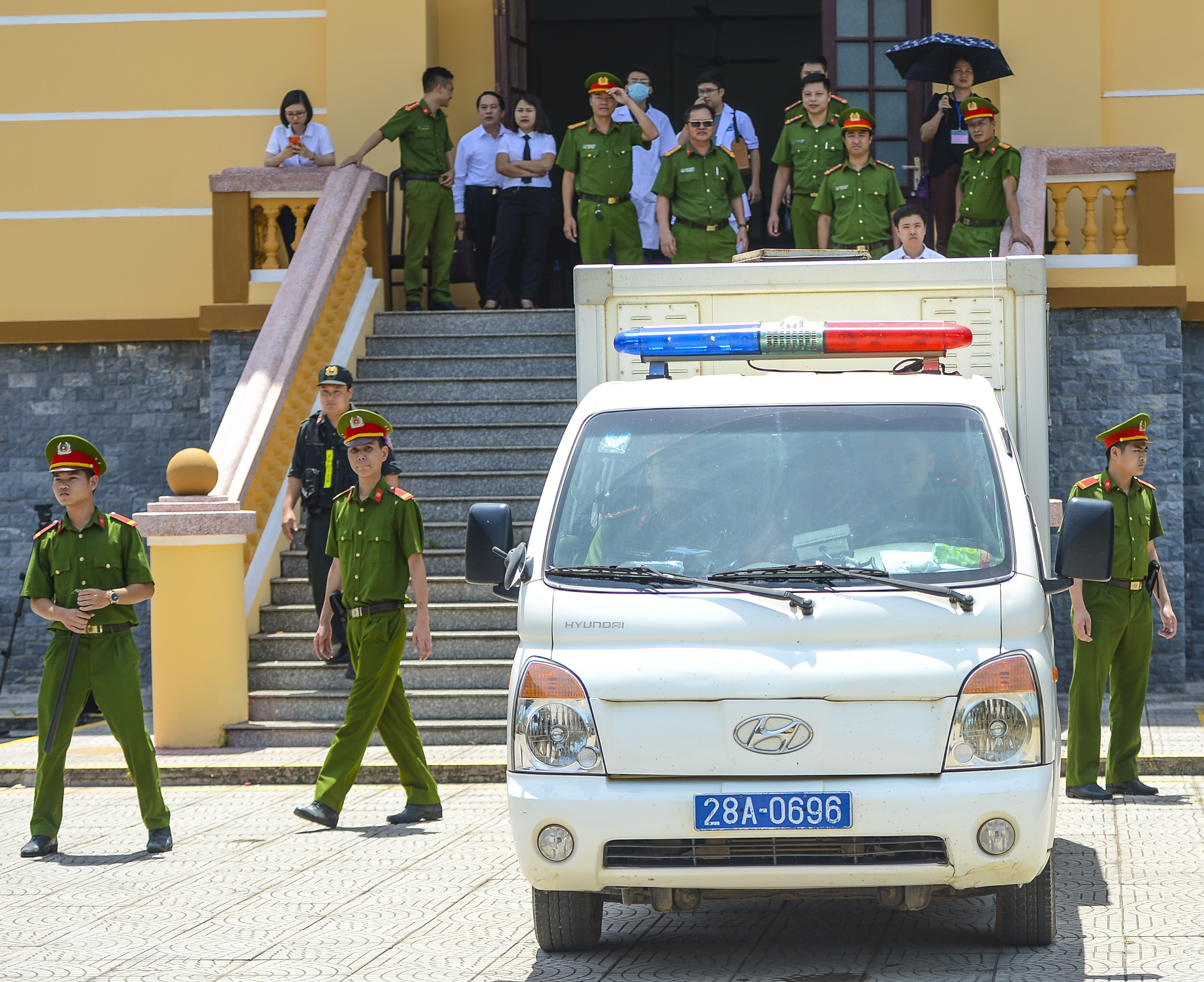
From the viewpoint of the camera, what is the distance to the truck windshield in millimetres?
5629

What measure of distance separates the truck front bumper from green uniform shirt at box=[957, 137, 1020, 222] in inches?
329

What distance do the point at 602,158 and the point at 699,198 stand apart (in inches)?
41.5

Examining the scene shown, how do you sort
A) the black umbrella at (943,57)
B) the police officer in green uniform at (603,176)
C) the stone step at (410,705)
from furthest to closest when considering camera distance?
the police officer in green uniform at (603,176) < the black umbrella at (943,57) < the stone step at (410,705)

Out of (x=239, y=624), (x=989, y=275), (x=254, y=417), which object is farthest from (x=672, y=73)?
(x=989, y=275)

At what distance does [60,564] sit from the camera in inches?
313

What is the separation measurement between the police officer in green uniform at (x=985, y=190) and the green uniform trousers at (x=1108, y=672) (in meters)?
4.66

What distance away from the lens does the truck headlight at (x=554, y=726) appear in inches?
210

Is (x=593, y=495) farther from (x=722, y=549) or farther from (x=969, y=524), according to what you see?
(x=969, y=524)

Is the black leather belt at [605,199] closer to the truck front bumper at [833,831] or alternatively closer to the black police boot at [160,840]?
the black police boot at [160,840]

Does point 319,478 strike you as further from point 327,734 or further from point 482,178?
point 482,178

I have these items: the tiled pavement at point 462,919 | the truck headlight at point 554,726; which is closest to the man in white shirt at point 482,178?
the tiled pavement at point 462,919

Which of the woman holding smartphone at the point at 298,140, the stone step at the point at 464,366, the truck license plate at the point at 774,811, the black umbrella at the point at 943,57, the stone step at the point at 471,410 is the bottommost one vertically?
the truck license plate at the point at 774,811

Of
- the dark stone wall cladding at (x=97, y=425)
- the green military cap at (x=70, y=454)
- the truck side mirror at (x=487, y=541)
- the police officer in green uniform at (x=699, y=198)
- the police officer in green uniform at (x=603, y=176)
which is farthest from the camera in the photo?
the dark stone wall cladding at (x=97, y=425)

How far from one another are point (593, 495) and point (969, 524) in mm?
1302
